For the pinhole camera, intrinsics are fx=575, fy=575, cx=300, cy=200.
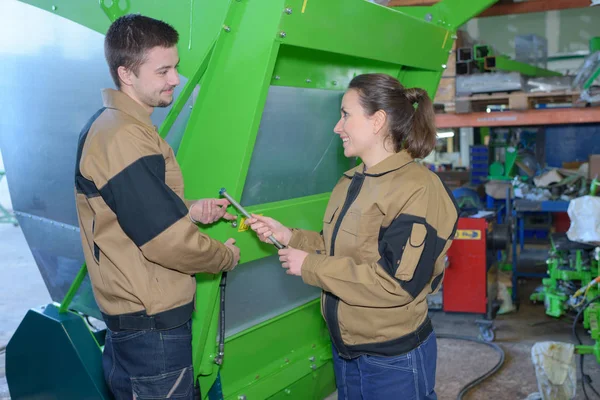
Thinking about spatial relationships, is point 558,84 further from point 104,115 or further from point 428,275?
point 104,115

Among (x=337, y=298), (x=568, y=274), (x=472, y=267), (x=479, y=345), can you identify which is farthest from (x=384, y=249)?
(x=568, y=274)

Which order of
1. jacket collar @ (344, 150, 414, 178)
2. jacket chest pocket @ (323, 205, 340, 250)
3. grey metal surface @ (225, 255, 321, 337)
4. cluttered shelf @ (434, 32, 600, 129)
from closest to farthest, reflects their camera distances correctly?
1. jacket collar @ (344, 150, 414, 178)
2. jacket chest pocket @ (323, 205, 340, 250)
3. grey metal surface @ (225, 255, 321, 337)
4. cluttered shelf @ (434, 32, 600, 129)

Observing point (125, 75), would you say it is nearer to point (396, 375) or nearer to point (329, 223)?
point (329, 223)

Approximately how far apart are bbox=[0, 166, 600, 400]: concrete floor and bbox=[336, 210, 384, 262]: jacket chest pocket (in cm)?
173

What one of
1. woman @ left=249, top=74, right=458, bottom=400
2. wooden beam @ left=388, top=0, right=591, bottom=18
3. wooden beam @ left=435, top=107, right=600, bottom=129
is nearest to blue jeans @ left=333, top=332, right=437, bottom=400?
woman @ left=249, top=74, right=458, bottom=400

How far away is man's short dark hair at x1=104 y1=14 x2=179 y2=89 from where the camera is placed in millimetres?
1504

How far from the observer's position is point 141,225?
1451 millimetres

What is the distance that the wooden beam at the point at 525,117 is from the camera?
14.8ft

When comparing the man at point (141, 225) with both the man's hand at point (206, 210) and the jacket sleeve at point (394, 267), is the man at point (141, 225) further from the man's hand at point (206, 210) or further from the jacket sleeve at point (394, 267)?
the jacket sleeve at point (394, 267)

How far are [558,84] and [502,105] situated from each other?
547 mm

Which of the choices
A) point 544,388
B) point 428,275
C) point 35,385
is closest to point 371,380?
point 428,275

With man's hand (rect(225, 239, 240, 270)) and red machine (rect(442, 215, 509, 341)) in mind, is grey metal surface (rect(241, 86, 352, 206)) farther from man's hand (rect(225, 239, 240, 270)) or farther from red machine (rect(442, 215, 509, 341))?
red machine (rect(442, 215, 509, 341))

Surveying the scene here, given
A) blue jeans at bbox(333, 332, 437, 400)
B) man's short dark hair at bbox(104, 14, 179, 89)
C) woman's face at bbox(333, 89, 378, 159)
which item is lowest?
blue jeans at bbox(333, 332, 437, 400)

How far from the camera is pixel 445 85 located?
4.88 meters
